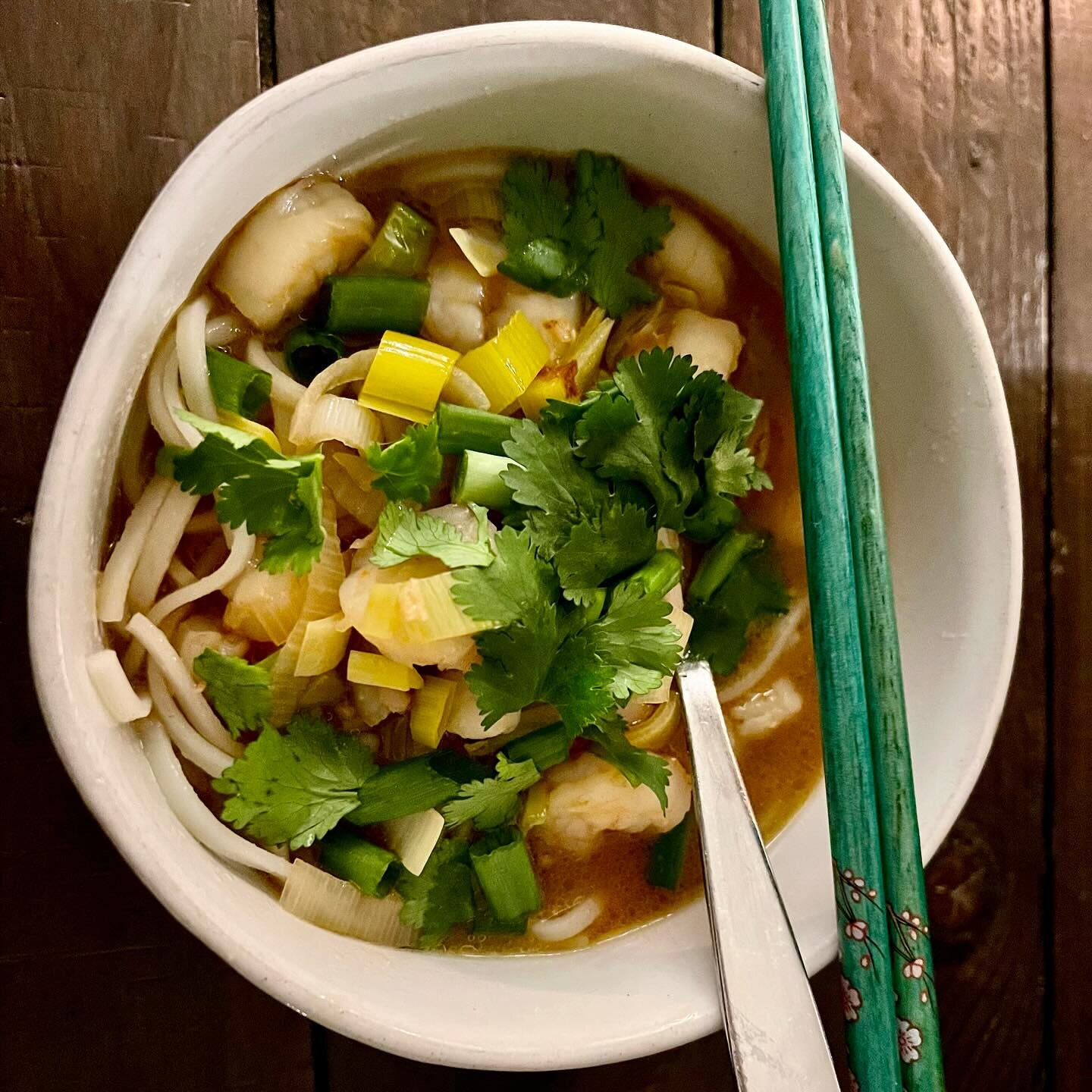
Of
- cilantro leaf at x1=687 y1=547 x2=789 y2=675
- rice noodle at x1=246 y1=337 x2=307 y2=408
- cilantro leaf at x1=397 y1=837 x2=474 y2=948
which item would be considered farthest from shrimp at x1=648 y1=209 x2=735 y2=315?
cilantro leaf at x1=397 y1=837 x2=474 y2=948

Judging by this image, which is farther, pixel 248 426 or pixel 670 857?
pixel 670 857

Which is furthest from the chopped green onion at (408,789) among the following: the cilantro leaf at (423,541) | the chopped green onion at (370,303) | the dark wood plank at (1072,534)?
the dark wood plank at (1072,534)

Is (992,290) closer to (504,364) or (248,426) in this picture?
(504,364)

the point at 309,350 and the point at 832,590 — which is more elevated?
the point at 309,350

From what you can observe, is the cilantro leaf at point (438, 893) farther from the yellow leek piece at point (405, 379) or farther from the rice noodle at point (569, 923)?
the yellow leek piece at point (405, 379)

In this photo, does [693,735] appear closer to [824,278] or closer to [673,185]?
[824,278]

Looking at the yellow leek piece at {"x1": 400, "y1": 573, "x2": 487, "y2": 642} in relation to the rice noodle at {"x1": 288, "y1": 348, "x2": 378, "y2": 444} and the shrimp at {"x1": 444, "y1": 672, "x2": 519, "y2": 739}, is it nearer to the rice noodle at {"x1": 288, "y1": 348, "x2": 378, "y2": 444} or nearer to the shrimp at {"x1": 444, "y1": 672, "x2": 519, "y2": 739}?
the shrimp at {"x1": 444, "y1": 672, "x2": 519, "y2": 739}

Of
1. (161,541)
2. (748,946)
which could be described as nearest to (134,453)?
(161,541)
